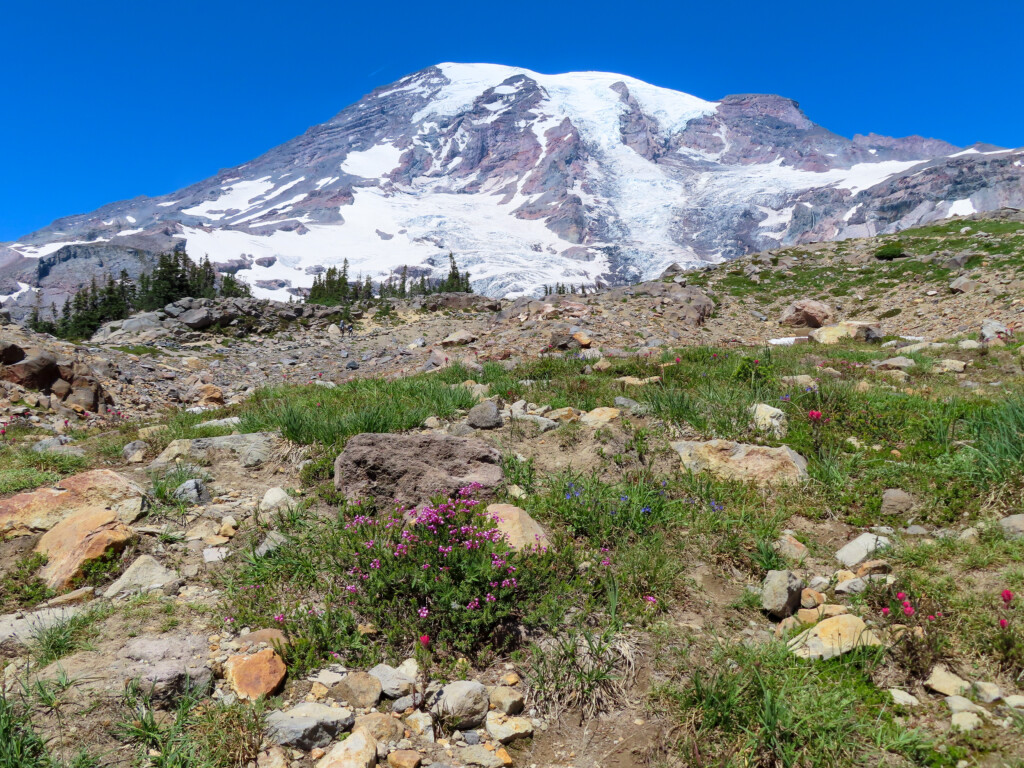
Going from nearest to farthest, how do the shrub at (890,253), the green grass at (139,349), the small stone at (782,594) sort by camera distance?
the small stone at (782,594)
the green grass at (139,349)
the shrub at (890,253)

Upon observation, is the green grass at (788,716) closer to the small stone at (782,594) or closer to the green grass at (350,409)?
the small stone at (782,594)

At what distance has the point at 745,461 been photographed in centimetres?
598

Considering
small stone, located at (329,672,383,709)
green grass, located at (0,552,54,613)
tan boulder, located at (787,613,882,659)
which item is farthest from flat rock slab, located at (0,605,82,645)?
tan boulder, located at (787,613,882,659)

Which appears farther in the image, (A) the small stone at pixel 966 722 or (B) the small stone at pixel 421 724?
(B) the small stone at pixel 421 724

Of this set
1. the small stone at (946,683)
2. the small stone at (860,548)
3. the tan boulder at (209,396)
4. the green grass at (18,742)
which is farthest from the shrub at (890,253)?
the green grass at (18,742)

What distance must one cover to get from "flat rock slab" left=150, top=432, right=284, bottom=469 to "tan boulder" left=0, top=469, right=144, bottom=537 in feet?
3.78

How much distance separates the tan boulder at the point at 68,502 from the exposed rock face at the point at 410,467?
6.60 feet

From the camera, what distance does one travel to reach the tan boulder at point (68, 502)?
4887 millimetres

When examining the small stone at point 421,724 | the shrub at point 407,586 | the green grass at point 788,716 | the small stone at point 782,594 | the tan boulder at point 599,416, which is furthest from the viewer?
the tan boulder at point 599,416

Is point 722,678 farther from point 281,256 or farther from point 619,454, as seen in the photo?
point 281,256

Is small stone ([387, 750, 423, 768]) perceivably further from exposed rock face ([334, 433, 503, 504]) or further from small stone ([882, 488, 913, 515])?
small stone ([882, 488, 913, 515])

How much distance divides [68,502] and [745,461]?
22.8 ft

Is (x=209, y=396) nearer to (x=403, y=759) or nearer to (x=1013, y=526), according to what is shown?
(x=403, y=759)

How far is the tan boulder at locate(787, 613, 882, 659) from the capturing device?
3389 mm
